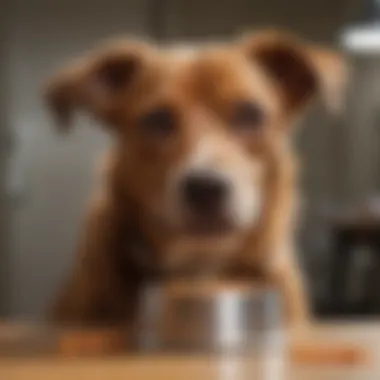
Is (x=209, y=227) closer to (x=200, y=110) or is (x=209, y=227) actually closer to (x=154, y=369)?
(x=200, y=110)

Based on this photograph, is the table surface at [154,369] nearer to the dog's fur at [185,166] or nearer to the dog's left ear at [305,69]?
the dog's fur at [185,166]

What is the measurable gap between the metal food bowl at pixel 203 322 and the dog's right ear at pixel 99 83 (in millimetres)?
325

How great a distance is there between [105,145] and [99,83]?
101mm

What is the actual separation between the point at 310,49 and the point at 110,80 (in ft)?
1.05

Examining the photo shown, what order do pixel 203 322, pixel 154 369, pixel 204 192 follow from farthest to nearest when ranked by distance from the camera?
pixel 204 192 < pixel 203 322 < pixel 154 369

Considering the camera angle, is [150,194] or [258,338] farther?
[150,194]

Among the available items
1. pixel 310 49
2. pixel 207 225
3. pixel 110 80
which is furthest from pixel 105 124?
pixel 310 49

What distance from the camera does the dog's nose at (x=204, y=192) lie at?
4.60 feet

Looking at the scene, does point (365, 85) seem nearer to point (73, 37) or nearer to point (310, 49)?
point (310, 49)

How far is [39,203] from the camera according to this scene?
150 cm

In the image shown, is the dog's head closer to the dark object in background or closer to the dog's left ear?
the dog's left ear

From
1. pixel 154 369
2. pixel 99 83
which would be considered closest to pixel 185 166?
pixel 99 83

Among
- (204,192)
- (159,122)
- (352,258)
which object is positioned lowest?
(352,258)

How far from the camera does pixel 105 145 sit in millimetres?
1483
